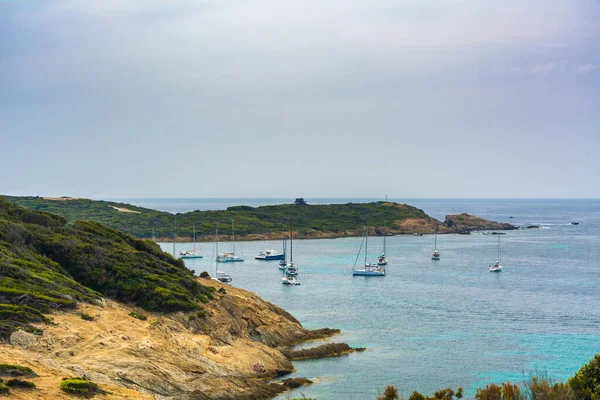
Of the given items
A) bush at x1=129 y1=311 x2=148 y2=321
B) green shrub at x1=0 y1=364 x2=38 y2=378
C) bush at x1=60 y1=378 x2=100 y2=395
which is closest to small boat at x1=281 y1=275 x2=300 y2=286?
bush at x1=129 y1=311 x2=148 y2=321

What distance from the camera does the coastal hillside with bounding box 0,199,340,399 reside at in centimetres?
3422

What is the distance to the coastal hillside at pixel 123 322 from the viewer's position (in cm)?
3422

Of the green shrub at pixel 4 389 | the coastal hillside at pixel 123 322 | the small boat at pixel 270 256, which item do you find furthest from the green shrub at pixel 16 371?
the small boat at pixel 270 256

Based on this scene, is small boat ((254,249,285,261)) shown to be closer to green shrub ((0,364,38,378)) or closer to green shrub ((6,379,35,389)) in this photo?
green shrub ((0,364,38,378))

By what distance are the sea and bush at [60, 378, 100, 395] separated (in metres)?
10.7

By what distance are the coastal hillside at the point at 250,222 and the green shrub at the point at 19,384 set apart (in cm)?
12812

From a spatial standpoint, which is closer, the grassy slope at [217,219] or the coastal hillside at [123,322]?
the coastal hillside at [123,322]

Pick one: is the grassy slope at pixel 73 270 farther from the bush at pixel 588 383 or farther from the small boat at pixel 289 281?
the small boat at pixel 289 281

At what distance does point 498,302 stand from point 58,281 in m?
48.5

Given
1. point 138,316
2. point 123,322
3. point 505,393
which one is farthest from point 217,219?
point 505,393

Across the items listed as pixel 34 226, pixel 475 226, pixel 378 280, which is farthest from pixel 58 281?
pixel 475 226

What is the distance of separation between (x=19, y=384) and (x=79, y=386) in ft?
8.42

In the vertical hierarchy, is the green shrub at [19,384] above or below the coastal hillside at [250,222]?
below

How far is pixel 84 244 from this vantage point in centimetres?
5297
